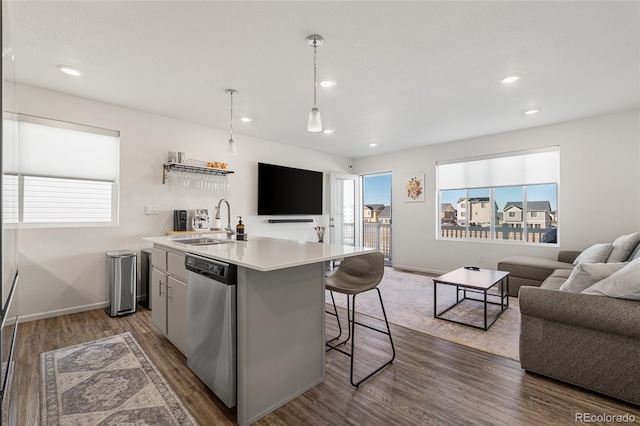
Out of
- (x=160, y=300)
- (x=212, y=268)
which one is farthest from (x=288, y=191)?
(x=212, y=268)

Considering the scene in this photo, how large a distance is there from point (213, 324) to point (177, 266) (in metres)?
0.77

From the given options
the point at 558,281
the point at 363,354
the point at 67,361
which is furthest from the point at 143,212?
the point at 558,281

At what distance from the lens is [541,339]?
2.09 m

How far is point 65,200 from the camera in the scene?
344cm

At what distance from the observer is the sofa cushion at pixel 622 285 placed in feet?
5.97

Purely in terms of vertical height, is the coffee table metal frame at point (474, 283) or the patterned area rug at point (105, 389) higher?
the coffee table metal frame at point (474, 283)

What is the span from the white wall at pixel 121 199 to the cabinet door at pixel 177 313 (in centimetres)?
179

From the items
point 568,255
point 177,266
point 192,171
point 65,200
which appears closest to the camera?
point 177,266

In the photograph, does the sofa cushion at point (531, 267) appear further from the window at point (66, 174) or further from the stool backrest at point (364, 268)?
the window at point (66, 174)

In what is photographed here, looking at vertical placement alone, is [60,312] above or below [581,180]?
below

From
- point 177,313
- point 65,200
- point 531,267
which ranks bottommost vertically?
point 177,313

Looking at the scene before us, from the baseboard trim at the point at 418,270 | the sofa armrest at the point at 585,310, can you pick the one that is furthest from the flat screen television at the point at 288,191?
the sofa armrest at the point at 585,310

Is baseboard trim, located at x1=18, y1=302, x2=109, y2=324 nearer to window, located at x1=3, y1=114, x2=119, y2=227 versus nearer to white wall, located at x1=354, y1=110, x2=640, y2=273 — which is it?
window, located at x1=3, y1=114, x2=119, y2=227

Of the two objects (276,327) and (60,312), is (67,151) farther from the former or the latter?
(276,327)
